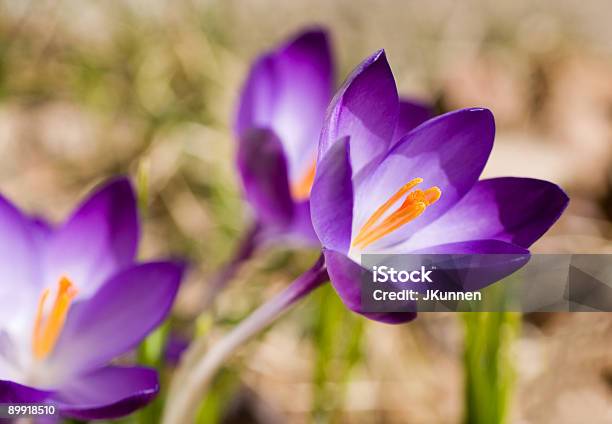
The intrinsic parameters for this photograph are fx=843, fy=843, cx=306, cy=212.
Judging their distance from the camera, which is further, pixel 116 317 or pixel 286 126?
pixel 286 126

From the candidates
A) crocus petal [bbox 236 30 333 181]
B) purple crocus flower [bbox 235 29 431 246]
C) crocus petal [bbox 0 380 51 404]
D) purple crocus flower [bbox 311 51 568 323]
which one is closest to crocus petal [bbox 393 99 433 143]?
purple crocus flower [bbox 235 29 431 246]

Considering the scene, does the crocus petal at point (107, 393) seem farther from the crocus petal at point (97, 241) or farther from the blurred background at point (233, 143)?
the blurred background at point (233, 143)

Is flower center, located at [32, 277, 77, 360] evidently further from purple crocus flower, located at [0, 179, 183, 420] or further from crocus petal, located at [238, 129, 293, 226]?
crocus petal, located at [238, 129, 293, 226]

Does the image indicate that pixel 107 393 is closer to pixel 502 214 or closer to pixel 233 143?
pixel 502 214

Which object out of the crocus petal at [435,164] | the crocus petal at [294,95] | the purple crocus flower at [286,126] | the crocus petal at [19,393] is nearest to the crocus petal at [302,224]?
the purple crocus flower at [286,126]

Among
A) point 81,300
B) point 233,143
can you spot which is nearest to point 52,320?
point 81,300
